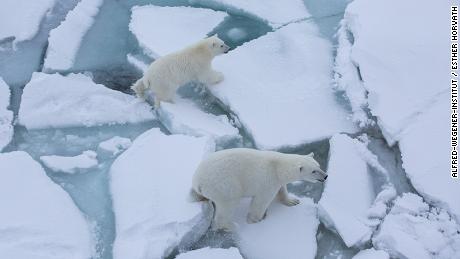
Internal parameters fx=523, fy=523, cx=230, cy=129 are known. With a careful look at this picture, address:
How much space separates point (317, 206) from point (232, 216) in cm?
71

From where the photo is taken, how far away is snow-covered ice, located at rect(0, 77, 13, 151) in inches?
202

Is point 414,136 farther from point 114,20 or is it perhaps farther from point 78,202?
point 114,20

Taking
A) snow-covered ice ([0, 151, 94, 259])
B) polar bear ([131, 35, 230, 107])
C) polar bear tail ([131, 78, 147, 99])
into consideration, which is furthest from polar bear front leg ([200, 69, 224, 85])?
snow-covered ice ([0, 151, 94, 259])

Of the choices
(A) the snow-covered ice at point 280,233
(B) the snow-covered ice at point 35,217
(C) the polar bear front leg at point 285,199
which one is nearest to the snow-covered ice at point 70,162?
(B) the snow-covered ice at point 35,217

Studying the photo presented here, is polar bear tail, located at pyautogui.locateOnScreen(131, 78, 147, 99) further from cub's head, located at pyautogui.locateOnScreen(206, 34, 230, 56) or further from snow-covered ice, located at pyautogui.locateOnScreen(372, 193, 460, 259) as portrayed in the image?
snow-covered ice, located at pyautogui.locateOnScreen(372, 193, 460, 259)

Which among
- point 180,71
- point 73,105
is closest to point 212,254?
point 180,71

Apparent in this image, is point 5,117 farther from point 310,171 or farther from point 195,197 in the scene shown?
point 310,171

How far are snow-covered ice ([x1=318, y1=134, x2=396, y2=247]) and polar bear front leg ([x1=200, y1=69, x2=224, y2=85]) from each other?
1381mm

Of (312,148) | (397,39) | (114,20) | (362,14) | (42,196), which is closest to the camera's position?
(42,196)

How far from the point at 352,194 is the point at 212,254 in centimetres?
128

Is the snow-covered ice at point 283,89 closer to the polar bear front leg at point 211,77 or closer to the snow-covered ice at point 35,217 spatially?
the polar bear front leg at point 211,77

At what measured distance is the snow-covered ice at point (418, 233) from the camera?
3.90 metres

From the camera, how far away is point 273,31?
20.8 ft

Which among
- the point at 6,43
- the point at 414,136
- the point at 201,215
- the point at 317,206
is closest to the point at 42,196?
the point at 201,215
